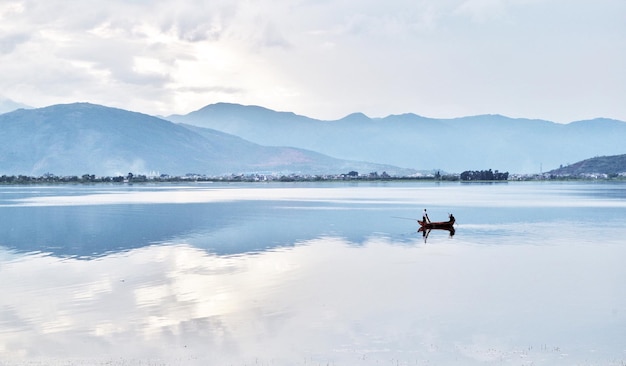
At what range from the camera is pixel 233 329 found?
24781 mm

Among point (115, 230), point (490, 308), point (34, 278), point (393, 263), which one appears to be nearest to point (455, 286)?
point (490, 308)

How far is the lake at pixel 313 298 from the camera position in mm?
22266

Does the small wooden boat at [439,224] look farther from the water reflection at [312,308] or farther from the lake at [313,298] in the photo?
the water reflection at [312,308]

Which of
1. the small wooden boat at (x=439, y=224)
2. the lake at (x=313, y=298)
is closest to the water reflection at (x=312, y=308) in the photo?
the lake at (x=313, y=298)

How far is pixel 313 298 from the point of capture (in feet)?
99.9

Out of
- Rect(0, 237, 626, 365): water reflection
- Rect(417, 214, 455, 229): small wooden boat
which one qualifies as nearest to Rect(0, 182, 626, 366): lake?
Rect(0, 237, 626, 365): water reflection

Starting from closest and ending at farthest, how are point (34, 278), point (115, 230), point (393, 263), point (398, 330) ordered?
1. point (398, 330)
2. point (34, 278)
3. point (393, 263)
4. point (115, 230)

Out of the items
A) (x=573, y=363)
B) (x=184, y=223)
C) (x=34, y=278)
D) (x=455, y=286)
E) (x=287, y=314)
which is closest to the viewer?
(x=573, y=363)

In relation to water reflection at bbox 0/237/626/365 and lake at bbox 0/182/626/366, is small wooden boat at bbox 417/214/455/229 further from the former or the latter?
water reflection at bbox 0/237/626/365

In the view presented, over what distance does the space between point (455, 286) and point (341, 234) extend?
26.0 meters

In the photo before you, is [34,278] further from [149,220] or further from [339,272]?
[149,220]

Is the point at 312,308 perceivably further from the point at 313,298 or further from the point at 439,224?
the point at 439,224

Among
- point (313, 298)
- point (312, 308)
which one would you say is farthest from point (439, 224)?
point (312, 308)

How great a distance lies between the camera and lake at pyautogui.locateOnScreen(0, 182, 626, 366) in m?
22.3
